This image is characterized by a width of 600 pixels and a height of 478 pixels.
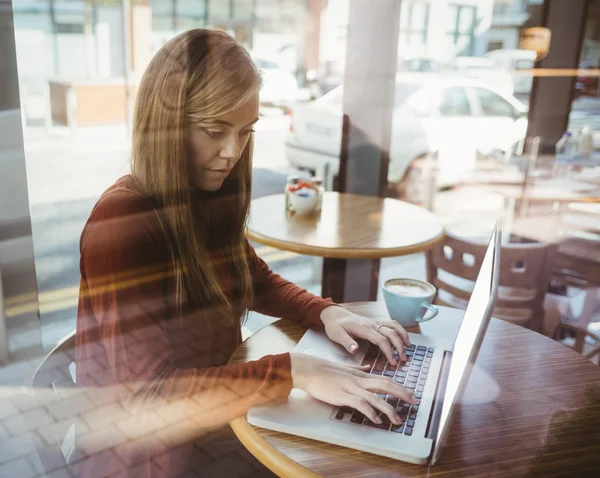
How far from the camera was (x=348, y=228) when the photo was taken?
192 centimetres

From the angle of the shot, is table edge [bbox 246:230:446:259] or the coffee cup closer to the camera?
the coffee cup

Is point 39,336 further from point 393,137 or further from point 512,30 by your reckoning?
point 512,30

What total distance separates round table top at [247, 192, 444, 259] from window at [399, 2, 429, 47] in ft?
2.73

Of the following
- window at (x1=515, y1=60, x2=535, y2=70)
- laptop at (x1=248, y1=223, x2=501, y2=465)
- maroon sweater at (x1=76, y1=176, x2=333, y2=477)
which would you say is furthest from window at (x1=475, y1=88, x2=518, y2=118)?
maroon sweater at (x1=76, y1=176, x2=333, y2=477)

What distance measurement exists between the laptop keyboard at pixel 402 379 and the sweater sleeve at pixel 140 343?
0.13 m

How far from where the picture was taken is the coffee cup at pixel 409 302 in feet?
3.53

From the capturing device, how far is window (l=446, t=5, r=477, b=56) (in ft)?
10.1

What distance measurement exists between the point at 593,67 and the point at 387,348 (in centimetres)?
391

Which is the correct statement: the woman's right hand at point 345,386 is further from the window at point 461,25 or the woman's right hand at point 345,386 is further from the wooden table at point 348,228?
the window at point 461,25

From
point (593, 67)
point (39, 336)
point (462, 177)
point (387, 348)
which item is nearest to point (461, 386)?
point (387, 348)

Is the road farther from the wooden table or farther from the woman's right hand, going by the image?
the woman's right hand

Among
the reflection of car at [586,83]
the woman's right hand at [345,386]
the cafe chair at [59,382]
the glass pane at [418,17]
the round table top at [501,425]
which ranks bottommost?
the cafe chair at [59,382]

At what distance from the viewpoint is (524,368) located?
0.99 m

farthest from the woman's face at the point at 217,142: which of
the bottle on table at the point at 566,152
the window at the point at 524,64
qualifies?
the window at the point at 524,64
